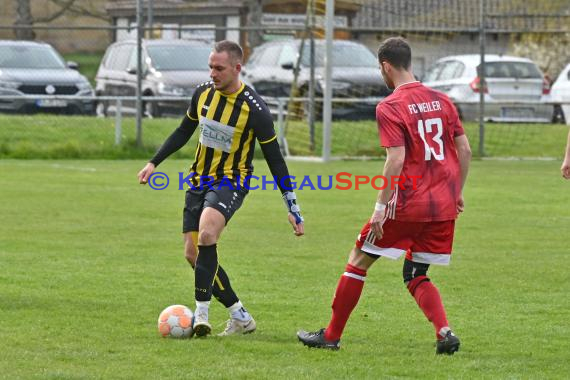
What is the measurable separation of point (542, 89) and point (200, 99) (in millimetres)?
16275

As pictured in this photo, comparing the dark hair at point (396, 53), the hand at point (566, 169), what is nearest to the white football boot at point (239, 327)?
the dark hair at point (396, 53)

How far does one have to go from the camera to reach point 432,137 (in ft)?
21.0

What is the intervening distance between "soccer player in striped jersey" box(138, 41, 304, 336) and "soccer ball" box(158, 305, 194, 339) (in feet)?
0.19

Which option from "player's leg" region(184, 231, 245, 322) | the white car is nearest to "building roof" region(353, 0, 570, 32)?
the white car

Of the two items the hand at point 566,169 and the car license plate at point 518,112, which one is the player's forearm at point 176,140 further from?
the car license plate at point 518,112

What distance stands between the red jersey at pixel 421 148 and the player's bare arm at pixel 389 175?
0.07 metres

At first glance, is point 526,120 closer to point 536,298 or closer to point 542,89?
point 542,89

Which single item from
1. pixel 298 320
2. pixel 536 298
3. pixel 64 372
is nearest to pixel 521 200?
pixel 536 298

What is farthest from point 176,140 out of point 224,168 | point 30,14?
point 30,14

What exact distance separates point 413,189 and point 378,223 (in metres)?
0.29

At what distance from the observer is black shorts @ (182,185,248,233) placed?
692 centimetres

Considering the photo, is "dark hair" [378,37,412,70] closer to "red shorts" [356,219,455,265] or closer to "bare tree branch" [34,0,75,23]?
"red shorts" [356,219,455,265]

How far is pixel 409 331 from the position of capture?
718 cm

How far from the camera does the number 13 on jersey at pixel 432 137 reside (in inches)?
250
